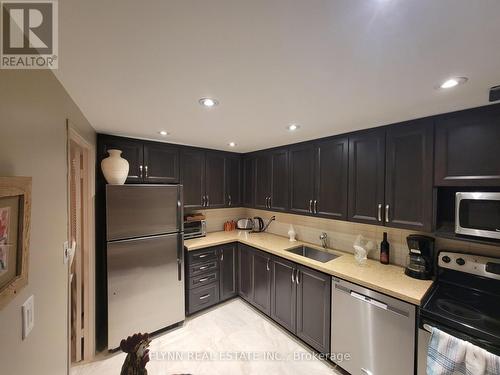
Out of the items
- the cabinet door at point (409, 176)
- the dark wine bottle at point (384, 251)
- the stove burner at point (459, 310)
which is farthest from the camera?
the dark wine bottle at point (384, 251)

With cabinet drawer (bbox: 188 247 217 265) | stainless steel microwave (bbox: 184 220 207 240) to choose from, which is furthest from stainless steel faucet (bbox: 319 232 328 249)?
stainless steel microwave (bbox: 184 220 207 240)

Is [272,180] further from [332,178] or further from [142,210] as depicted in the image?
[142,210]

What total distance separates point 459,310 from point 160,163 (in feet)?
10.2

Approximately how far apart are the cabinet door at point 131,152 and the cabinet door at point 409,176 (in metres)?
2.68

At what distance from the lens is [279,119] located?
5.92 ft

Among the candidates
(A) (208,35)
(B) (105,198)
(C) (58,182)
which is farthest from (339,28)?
(B) (105,198)

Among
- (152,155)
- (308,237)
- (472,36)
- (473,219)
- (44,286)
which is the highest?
(472,36)

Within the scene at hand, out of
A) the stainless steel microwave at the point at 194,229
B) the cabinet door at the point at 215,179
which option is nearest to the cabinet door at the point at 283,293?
the stainless steel microwave at the point at 194,229

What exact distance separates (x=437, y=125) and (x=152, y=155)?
2895 mm

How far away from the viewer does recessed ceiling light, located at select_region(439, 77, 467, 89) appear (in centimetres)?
110

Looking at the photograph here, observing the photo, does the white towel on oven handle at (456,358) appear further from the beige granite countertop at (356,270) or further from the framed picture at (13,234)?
the framed picture at (13,234)

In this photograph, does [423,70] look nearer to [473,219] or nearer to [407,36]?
[407,36]

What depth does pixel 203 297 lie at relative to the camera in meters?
2.72

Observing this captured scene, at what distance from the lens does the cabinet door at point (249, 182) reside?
3.32 meters
